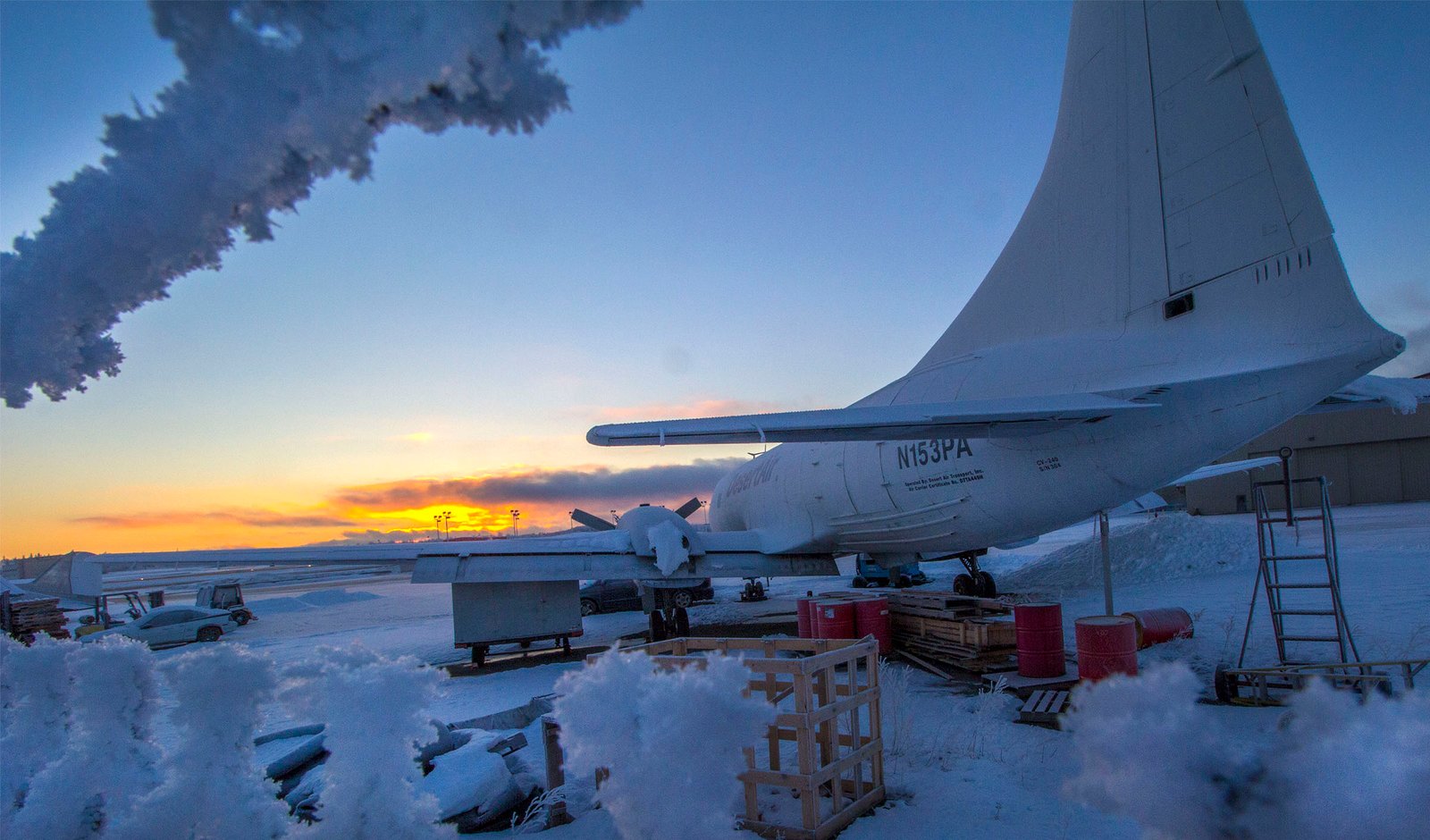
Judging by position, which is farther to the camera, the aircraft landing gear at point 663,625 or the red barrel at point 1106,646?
the aircraft landing gear at point 663,625

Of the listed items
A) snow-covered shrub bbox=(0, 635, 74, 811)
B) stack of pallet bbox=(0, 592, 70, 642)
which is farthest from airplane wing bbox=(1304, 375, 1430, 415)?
stack of pallet bbox=(0, 592, 70, 642)

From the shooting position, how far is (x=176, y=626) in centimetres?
1691

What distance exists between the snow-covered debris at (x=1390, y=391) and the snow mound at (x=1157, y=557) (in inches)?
355

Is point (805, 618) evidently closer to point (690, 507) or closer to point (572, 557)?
point (572, 557)

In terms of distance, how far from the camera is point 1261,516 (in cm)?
759

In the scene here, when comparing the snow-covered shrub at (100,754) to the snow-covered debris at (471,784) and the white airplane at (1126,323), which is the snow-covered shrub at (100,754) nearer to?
the snow-covered debris at (471,784)

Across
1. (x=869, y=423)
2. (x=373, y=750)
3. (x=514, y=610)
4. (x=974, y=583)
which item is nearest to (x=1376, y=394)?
(x=869, y=423)

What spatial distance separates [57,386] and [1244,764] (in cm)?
404

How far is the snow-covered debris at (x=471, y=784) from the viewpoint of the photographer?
197 inches

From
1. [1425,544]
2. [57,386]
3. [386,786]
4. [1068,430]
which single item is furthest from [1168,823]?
[1425,544]

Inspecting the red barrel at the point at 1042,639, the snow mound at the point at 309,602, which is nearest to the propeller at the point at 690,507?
the red barrel at the point at 1042,639

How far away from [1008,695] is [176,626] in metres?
18.0

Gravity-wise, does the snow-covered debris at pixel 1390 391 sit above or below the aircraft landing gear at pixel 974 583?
above

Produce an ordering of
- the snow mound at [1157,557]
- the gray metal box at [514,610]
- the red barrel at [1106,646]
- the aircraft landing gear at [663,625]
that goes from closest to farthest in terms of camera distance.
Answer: the red barrel at [1106,646] → the gray metal box at [514,610] → the aircraft landing gear at [663,625] → the snow mound at [1157,557]
